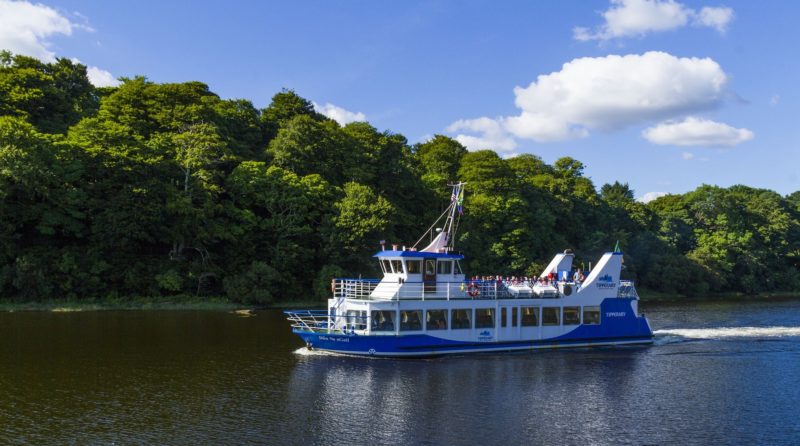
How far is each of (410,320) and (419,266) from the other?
13.0 ft

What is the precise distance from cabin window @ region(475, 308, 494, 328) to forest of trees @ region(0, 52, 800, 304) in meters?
33.3

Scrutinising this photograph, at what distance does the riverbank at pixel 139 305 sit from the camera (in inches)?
2419

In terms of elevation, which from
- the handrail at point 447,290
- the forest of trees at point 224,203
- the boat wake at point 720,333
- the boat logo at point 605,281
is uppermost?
the forest of trees at point 224,203

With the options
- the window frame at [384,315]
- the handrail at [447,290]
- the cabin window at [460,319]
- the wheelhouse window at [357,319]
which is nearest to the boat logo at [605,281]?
the handrail at [447,290]

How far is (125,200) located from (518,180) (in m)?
61.2

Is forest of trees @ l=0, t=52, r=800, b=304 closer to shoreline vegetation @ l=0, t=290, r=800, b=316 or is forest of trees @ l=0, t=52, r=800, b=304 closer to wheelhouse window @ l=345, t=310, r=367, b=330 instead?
shoreline vegetation @ l=0, t=290, r=800, b=316

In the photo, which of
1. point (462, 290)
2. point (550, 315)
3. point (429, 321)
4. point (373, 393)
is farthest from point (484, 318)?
point (373, 393)

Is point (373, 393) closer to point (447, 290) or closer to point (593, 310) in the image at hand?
point (447, 290)

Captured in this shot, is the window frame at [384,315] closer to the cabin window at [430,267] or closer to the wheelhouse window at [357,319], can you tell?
the wheelhouse window at [357,319]

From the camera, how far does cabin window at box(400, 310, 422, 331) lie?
40312 millimetres

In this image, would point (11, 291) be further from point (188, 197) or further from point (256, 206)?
point (256, 206)

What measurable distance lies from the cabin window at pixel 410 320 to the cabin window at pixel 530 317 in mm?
8151

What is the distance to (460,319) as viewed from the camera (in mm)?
41906

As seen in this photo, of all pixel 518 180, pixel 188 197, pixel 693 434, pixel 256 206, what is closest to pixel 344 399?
pixel 693 434
